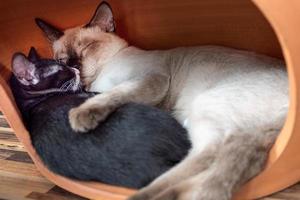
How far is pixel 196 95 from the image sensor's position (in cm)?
150

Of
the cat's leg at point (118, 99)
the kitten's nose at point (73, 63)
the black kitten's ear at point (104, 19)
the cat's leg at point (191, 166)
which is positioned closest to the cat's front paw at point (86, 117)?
the cat's leg at point (118, 99)

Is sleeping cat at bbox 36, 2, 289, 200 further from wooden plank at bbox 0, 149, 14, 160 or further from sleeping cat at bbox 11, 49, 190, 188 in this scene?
wooden plank at bbox 0, 149, 14, 160

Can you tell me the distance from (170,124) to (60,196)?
436 millimetres

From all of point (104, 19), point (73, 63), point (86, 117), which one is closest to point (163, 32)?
point (104, 19)

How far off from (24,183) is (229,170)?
764mm

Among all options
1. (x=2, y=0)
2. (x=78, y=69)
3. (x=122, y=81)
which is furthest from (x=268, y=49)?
(x=2, y=0)

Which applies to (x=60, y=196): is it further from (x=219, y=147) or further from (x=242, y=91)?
(x=242, y=91)

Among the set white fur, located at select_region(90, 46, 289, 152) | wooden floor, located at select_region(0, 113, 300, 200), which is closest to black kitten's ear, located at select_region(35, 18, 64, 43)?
white fur, located at select_region(90, 46, 289, 152)

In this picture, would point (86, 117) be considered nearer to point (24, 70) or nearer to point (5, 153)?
point (24, 70)

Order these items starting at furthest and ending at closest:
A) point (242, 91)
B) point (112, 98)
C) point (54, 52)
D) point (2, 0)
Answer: point (54, 52)
point (2, 0)
point (112, 98)
point (242, 91)

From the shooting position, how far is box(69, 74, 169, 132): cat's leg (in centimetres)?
132

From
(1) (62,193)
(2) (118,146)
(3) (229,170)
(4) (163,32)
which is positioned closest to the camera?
(3) (229,170)

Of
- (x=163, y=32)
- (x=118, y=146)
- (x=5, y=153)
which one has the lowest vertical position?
(x=5, y=153)

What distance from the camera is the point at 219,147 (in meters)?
1.19
